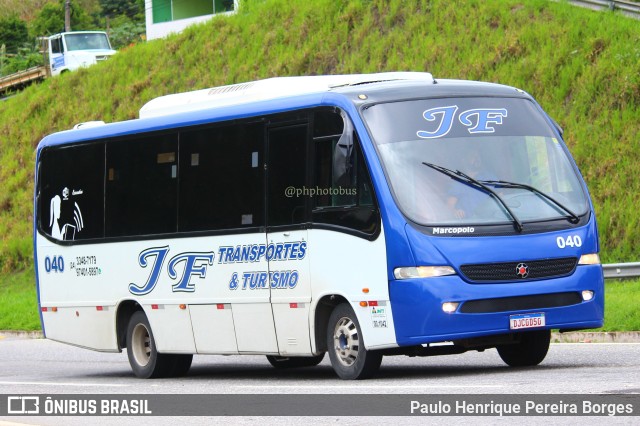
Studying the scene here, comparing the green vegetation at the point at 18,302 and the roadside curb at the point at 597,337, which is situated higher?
the green vegetation at the point at 18,302

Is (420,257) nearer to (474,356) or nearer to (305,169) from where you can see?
(305,169)

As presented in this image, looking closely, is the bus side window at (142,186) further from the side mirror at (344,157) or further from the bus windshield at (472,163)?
the bus windshield at (472,163)

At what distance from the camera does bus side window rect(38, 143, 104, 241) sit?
18.5 m

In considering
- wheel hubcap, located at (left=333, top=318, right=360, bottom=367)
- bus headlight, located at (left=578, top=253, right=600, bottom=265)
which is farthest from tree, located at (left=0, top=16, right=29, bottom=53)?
bus headlight, located at (left=578, top=253, right=600, bottom=265)

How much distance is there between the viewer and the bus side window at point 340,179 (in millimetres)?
13750

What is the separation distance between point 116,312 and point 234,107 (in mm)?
3472

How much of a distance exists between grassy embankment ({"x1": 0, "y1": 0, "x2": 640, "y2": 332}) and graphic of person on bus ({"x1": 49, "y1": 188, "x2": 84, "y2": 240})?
36.0 feet

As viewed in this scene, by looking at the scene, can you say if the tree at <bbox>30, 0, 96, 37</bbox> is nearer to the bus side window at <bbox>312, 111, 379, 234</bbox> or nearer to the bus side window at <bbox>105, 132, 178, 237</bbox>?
the bus side window at <bbox>105, 132, 178, 237</bbox>

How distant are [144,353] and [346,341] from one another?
4433 mm

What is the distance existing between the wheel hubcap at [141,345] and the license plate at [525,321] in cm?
587

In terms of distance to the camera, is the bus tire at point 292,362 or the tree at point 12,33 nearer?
the bus tire at point 292,362

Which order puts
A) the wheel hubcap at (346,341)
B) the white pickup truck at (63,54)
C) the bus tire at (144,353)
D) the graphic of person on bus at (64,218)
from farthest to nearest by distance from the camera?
the white pickup truck at (63,54), the graphic of person on bus at (64,218), the bus tire at (144,353), the wheel hubcap at (346,341)

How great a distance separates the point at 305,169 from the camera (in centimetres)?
1464

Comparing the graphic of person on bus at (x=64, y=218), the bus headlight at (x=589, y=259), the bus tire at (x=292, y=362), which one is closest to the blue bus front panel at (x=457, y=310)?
the bus headlight at (x=589, y=259)
